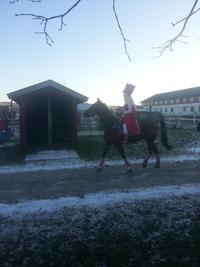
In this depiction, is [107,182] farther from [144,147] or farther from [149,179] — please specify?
[144,147]

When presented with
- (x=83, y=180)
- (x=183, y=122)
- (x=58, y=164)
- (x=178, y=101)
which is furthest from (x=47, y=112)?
(x=178, y=101)

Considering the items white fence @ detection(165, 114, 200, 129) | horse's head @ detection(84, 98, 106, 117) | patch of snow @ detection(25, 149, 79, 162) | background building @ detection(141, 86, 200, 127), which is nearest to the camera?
horse's head @ detection(84, 98, 106, 117)

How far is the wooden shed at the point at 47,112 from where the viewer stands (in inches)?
610

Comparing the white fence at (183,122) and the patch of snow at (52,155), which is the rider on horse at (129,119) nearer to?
the patch of snow at (52,155)

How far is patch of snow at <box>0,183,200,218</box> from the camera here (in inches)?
242

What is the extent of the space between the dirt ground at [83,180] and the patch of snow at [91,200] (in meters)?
0.42

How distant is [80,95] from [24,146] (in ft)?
11.5

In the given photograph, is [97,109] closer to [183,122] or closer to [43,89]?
[43,89]

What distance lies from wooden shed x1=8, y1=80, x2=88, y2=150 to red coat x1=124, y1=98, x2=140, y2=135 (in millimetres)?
5669

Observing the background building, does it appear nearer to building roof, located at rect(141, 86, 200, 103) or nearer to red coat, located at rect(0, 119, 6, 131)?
building roof, located at rect(141, 86, 200, 103)

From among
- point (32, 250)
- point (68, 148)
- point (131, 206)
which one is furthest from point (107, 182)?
point (68, 148)

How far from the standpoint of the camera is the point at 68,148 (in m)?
15.8

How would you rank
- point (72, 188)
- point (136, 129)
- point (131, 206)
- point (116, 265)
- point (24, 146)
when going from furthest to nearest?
point (24, 146), point (136, 129), point (72, 188), point (131, 206), point (116, 265)

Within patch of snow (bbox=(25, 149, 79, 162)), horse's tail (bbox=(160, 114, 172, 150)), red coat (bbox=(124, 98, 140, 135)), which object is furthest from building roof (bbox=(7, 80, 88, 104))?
red coat (bbox=(124, 98, 140, 135))
